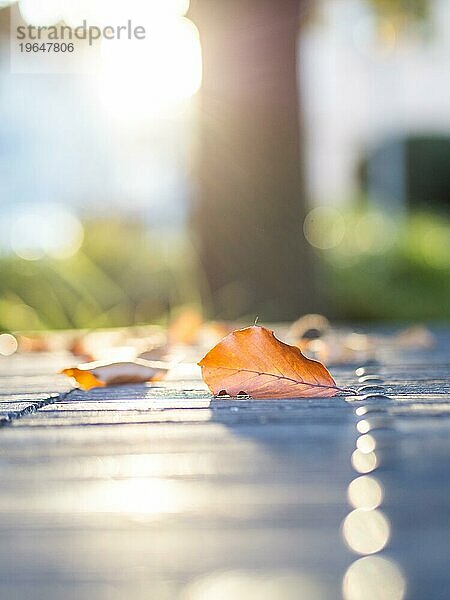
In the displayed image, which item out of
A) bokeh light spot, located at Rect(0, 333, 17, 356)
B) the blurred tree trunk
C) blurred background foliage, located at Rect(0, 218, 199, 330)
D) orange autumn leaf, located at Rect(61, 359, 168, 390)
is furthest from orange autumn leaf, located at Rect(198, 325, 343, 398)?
the blurred tree trunk

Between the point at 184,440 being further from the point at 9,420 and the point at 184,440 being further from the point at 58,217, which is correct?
the point at 58,217

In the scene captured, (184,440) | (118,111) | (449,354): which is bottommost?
(184,440)

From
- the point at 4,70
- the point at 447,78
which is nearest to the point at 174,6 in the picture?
the point at 4,70

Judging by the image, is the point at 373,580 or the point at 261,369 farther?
the point at 261,369

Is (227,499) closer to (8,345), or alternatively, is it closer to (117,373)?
(117,373)

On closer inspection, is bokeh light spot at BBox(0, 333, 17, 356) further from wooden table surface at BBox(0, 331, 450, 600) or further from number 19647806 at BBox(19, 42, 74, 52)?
number 19647806 at BBox(19, 42, 74, 52)

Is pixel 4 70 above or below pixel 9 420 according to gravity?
above

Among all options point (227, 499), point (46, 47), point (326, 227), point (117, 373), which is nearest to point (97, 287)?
point (46, 47)
